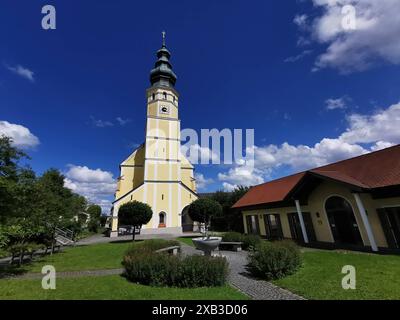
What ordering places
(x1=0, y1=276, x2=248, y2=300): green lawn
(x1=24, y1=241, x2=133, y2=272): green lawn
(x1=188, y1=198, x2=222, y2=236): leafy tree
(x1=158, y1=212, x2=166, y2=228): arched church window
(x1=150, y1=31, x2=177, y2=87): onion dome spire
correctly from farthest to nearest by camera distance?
(x1=150, y1=31, x2=177, y2=87): onion dome spire → (x1=158, y1=212, x2=166, y2=228): arched church window → (x1=188, y1=198, x2=222, y2=236): leafy tree → (x1=24, y1=241, x2=133, y2=272): green lawn → (x1=0, y1=276, x2=248, y2=300): green lawn

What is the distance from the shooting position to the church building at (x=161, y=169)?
3002cm

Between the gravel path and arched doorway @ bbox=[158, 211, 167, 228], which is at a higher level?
arched doorway @ bbox=[158, 211, 167, 228]

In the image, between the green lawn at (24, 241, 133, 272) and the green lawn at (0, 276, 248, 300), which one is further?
the green lawn at (24, 241, 133, 272)

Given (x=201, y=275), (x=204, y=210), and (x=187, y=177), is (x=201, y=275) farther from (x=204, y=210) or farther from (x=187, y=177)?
(x=187, y=177)

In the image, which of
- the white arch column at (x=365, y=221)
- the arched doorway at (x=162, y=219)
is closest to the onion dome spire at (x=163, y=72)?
the arched doorway at (x=162, y=219)

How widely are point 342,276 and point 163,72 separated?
1522 inches

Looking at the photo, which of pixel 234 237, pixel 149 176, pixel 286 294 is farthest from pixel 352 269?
pixel 149 176

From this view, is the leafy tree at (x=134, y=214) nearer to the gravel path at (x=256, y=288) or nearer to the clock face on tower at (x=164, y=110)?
the gravel path at (x=256, y=288)

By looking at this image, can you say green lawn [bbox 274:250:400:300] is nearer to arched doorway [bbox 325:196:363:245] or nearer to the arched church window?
arched doorway [bbox 325:196:363:245]

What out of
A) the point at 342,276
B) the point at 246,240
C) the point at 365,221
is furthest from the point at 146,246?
the point at 365,221

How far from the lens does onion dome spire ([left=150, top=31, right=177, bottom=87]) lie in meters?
37.3

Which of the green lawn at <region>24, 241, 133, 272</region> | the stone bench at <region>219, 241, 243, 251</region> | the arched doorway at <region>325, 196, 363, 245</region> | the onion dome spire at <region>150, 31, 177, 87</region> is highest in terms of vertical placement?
the onion dome spire at <region>150, 31, 177, 87</region>

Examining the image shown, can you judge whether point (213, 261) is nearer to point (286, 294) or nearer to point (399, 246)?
point (286, 294)

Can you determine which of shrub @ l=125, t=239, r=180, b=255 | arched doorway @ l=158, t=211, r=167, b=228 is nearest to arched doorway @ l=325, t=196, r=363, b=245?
shrub @ l=125, t=239, r=180, b=255
